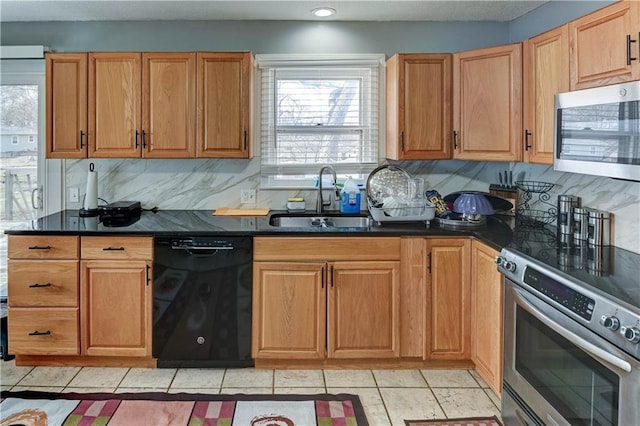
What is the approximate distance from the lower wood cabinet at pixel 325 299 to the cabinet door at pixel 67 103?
147 cm

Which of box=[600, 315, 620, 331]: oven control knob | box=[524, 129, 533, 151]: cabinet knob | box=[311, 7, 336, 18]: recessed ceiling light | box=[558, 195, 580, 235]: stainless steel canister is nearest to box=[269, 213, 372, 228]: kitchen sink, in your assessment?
box=[524, 129, 533, 151]: cabinet knob

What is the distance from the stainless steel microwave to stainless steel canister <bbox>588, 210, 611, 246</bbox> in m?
0.40

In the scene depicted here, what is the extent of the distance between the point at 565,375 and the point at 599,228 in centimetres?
94

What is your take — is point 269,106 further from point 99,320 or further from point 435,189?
point 99,320

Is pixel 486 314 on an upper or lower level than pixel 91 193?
lower

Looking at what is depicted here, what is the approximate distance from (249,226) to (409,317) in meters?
1.12

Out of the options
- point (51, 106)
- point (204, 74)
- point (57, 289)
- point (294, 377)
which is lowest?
point (294, 377)

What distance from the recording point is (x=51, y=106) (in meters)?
3.28

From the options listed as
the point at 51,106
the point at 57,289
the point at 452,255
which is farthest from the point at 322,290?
the point at 51,106

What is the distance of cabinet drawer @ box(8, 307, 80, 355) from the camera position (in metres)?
2.94

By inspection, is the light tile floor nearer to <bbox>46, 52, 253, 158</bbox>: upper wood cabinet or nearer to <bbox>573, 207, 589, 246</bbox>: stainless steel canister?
<bbox>573, 207, 589, 246</bbox>: stainless steel canister

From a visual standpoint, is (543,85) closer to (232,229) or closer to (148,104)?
(232,229)

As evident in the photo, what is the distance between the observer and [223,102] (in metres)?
3.28

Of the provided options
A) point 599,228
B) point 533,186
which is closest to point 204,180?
point 533,186
